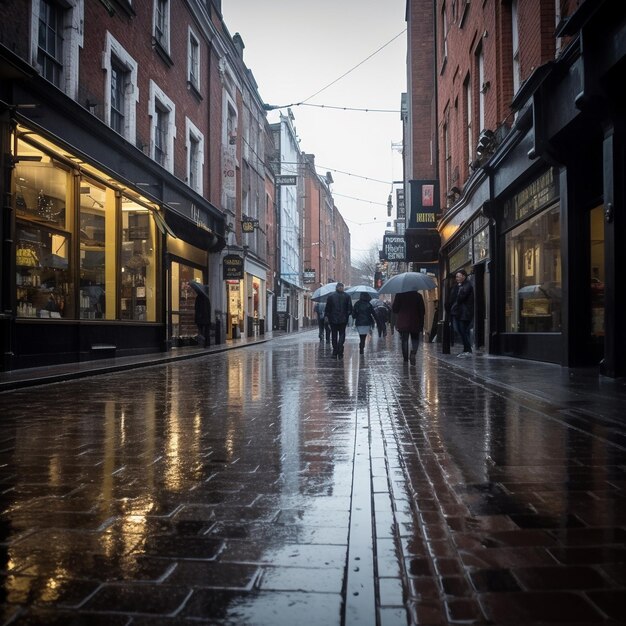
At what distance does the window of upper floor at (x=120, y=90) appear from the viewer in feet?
46.7

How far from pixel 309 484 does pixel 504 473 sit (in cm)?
119

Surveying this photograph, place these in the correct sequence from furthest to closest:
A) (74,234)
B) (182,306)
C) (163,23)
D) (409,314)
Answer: (182,306) → (163,23) → (409,314) → (74,234)

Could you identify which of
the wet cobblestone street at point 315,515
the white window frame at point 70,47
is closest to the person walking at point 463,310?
the wet cobblestone street at point 315,515

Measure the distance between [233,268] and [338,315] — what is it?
32.4 ft

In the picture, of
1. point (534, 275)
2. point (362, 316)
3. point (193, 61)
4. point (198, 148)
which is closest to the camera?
point (534, 275)

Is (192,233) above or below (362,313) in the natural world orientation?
above

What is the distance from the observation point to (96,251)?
551 inches

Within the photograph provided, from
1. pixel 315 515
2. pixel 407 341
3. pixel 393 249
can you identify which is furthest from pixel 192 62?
pixel 315 515

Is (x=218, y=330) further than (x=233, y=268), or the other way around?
(x=233, y=268)

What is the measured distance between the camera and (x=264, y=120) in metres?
35.6

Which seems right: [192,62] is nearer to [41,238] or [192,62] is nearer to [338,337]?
[338,337]

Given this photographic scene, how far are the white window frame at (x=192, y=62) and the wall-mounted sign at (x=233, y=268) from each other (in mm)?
6499

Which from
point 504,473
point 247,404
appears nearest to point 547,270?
point 247,404

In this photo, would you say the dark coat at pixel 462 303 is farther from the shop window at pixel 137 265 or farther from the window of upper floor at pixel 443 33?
the window of upper floor at pixel 443 33
